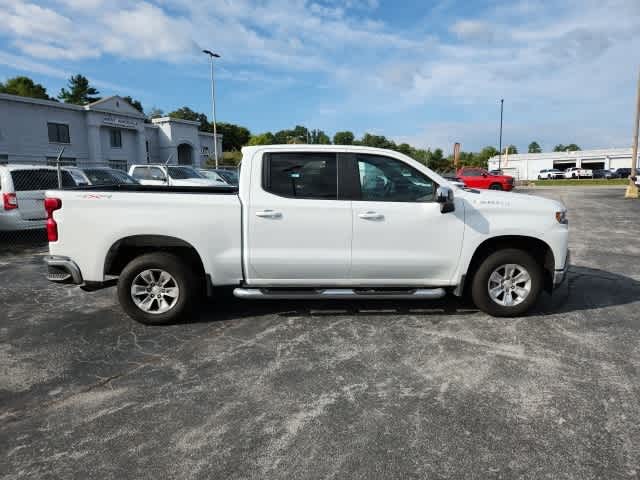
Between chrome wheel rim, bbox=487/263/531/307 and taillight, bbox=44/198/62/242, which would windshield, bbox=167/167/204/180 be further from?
chrome wheel rim, bbox=487/263/531/307

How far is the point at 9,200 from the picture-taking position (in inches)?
351

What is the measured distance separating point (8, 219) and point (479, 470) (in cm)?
978

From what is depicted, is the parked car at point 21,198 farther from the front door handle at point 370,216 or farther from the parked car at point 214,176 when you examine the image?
the parked car at point 214,176

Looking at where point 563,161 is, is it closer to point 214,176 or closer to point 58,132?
point 214,176

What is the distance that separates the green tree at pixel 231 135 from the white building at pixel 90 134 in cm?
4953

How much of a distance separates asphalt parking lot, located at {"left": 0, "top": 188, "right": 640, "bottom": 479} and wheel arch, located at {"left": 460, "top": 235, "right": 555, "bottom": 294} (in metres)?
0.48

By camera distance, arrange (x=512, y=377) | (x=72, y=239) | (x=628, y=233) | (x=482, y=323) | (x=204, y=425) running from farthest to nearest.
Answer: (x=628, y=233), (x=482, y=323), (x=72, y=239), (x=512, y=377), (x=204, y=425)

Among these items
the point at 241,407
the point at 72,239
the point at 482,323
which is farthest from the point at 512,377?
the point at 72,239

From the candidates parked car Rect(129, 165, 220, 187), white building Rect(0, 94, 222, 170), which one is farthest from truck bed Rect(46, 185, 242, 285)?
white building Rect(0, 94, 222, 170)

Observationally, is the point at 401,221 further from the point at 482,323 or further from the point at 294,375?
the point at 294,375

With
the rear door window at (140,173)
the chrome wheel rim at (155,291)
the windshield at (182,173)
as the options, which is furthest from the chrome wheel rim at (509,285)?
the rear door window at (140,173)

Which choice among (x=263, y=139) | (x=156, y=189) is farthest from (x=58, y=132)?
(x=263, y=139)

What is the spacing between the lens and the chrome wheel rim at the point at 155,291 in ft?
15.3

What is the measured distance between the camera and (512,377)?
3590mm
